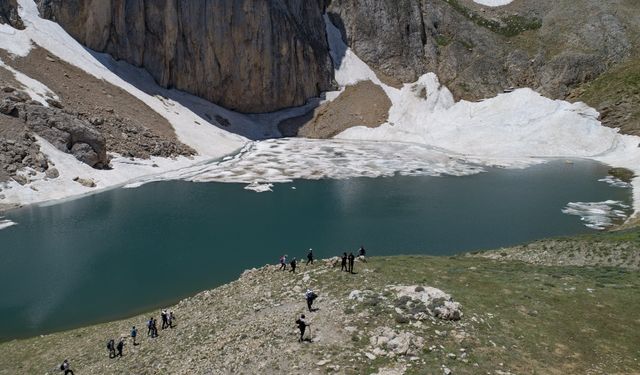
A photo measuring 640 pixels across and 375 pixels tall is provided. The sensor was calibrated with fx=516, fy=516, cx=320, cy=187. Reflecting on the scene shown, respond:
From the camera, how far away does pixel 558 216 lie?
53.5 meters

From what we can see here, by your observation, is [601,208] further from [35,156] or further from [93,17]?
[93,17]

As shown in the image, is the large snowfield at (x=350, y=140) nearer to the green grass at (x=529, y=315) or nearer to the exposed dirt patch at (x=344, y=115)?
the exposed dirt patch at (x=344, y=115)

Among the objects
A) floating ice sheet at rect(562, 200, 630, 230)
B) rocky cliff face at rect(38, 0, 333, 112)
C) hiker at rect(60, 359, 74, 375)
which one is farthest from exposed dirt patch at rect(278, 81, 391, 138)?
hiker at rect(60, 359, 74, 375)

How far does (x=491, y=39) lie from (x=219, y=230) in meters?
98.2

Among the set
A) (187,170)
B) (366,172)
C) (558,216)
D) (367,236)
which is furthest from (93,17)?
(558,216)

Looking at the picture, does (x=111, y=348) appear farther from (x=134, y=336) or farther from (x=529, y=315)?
(x=529, y=315)

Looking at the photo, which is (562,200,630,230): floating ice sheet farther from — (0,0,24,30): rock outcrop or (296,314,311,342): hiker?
(0,0,24,30): rock outcrop

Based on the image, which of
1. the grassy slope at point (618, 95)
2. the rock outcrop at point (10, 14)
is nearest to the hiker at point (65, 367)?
the rock outcrop at point (10, 14)

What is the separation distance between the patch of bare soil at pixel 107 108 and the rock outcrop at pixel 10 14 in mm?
6715

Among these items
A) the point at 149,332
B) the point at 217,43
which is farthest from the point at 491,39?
the point at 149,332

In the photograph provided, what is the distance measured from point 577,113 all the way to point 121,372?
332 ft

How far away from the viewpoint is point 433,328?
20297 mm

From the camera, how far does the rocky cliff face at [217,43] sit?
99.3m

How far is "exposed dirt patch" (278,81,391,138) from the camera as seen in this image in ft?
376
